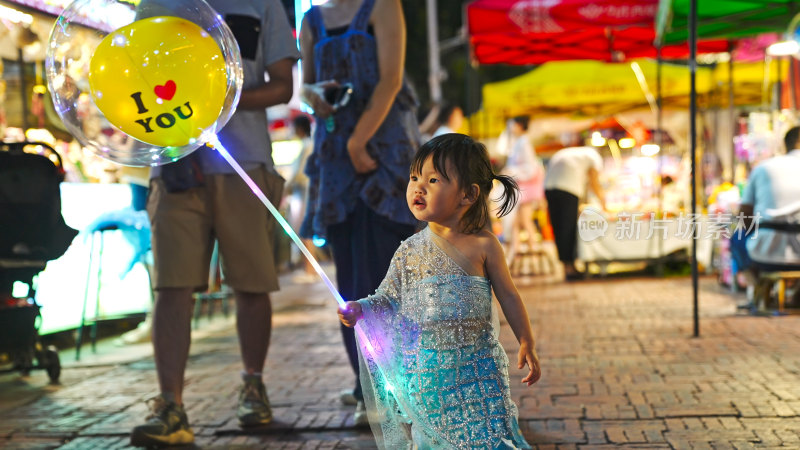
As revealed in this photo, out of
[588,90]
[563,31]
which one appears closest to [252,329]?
[563,31]

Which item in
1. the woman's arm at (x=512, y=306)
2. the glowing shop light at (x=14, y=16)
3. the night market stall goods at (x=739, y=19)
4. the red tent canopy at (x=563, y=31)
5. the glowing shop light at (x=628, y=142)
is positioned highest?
the red tent canopy at (x=563, y=31)

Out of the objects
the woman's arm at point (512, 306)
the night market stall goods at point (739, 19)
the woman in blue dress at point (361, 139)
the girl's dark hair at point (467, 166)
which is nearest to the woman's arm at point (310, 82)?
the woman in blue dress at point (361, 139)

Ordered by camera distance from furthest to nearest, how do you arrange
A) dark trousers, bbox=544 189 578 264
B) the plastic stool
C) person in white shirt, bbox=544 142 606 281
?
1. dark trousers, bbox=544 189 578 264
2. person in white shirt, bbox=544 142 606 281
3. the plastic stool

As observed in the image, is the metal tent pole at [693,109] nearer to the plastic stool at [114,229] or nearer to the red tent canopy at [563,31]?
the plastic stool at [114,229]

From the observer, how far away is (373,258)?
3943 mm

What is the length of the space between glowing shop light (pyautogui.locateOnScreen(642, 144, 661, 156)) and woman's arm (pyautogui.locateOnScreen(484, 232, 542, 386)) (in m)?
7.88

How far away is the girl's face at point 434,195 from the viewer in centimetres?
269

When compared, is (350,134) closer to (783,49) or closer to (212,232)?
(212,232)

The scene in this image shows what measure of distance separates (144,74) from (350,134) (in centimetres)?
119

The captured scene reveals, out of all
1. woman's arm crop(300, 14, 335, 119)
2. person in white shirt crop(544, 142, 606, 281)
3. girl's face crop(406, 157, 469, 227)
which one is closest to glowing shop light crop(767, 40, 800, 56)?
person in white shirt crop(544, 142, 606, 281)

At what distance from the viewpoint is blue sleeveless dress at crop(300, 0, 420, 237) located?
3.89 m

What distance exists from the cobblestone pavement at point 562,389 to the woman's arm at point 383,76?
1.27m

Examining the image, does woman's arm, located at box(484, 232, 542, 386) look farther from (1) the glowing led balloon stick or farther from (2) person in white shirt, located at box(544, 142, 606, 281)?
(2) person in white shirt, located at box(544, 142, 606, 281)

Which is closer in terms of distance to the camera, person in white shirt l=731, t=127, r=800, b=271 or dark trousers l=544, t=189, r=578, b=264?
person in white shirt l=731, t=127, r=800, b=271
